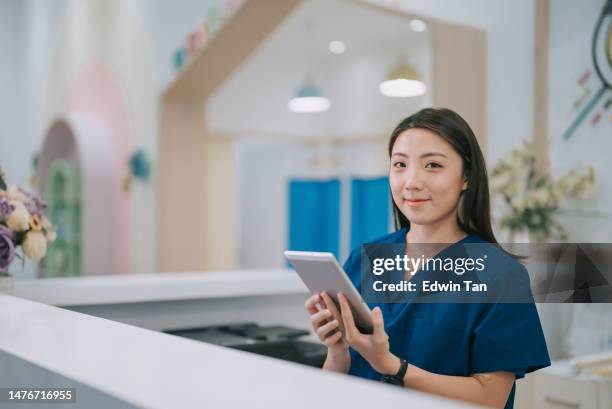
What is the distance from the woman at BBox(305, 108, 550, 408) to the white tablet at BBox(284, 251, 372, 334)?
0.06ft

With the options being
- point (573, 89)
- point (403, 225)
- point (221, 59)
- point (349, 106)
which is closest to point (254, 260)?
point (349, 106)

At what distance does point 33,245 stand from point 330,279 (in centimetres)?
142

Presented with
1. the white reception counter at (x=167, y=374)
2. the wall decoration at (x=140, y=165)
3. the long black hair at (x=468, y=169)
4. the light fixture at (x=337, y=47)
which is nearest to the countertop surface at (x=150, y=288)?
the white reception counter at (x=167, y=374)

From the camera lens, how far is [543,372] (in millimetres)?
2695

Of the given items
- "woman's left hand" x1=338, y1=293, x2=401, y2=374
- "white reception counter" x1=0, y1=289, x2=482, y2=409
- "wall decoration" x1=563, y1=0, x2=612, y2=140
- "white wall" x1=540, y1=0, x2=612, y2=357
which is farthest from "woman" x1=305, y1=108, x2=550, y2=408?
"wall decoration" x1=563, y1=0, x2=612, y2=140

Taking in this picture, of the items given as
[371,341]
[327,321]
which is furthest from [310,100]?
[371,341]

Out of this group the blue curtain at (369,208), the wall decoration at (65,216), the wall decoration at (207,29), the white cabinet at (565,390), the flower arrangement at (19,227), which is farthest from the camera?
the wall decoration at (65,216)

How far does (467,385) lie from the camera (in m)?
1.46

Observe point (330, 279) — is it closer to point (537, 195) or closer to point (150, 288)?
→ point (150, 288)

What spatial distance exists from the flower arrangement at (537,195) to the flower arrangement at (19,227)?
6.13 ft

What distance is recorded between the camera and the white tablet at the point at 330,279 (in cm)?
135

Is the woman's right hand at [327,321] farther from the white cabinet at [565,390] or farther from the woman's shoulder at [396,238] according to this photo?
the white cabinet at [565,390]

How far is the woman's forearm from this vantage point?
56.9 inches

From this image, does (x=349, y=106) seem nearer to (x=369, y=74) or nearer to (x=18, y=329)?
(x=369, y=74)
